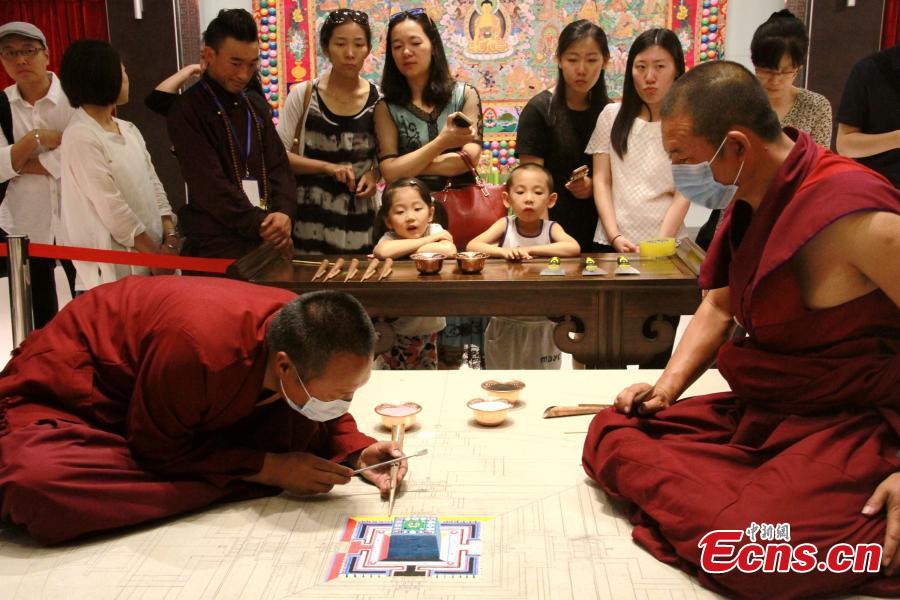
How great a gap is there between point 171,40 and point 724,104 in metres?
5.42

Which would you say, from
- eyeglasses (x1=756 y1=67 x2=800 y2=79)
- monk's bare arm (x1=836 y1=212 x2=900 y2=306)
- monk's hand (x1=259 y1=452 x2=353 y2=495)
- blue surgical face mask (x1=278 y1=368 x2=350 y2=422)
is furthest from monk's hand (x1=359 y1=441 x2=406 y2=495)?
eyeglasses (x1=756 y1=67 x2=800 y2=79)

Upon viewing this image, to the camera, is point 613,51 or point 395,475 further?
point 613,51

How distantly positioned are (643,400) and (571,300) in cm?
102

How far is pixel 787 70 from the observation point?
3738 mm

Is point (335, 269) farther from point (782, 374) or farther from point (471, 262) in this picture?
point (782, 374)

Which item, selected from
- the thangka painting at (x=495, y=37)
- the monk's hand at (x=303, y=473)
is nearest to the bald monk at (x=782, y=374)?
the monk's hand at (x=303, y=473)

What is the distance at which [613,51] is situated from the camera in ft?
21.2

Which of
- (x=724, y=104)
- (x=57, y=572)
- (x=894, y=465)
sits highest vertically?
(x=724, y=104)

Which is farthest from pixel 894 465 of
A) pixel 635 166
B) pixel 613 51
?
pixel 613 51

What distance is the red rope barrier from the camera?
3410 mm

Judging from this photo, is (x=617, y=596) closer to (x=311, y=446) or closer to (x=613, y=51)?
(x=311, y=446)

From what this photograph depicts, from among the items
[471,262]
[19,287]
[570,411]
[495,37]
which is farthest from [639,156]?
[495,37]

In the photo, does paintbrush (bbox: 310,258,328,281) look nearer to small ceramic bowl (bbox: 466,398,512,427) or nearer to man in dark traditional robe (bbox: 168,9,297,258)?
man in dark traditional robe (bbox: 168,9,297,258)

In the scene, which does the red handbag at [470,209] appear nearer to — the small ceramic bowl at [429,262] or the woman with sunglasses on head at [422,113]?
the woman with sunglasses on head at [422,113]
